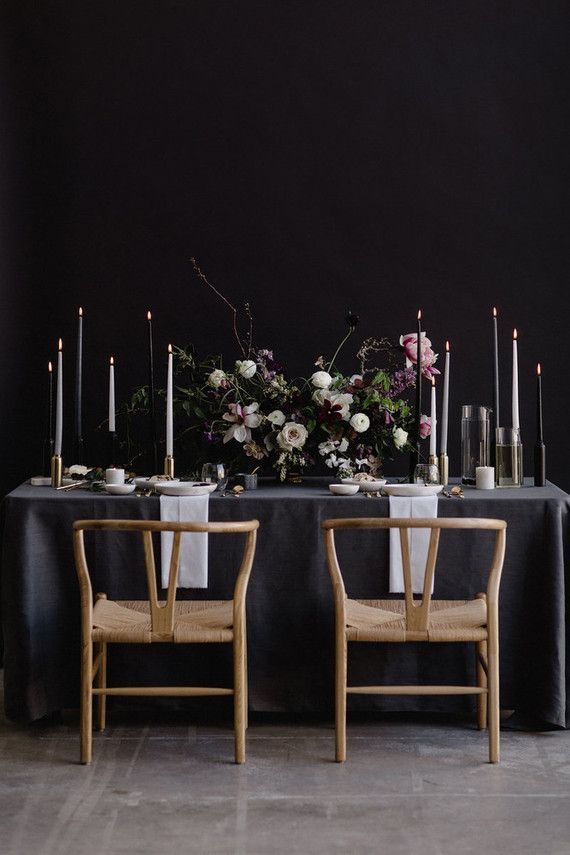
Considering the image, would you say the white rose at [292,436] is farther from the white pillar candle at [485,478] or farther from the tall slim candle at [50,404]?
the tall slim candle at [50,404]

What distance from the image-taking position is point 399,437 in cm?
334

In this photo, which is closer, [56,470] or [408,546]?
[408,546]

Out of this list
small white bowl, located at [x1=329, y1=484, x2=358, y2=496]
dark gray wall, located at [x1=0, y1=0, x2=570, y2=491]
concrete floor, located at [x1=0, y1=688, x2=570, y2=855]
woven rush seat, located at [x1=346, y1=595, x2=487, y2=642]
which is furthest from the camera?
dark gray wall, located at [x1=0, y1=0, x2=570, y2=491]

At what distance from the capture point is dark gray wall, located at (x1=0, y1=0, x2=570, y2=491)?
396 centimetres

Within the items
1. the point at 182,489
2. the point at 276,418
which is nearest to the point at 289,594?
the point at 182,489

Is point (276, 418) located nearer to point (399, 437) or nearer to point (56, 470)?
point (399, 437)

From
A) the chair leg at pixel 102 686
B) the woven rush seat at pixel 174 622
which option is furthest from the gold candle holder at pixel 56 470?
the chair leg at pixel 102 686

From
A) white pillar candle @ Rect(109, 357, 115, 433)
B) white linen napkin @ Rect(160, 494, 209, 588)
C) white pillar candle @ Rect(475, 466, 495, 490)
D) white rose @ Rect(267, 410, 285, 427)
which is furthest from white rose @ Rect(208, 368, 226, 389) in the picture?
white pillar candle @ Rect(475, 466, 495, 490)

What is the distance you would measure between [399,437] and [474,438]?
354 millimetres

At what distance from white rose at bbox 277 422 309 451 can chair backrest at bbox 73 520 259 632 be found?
0.54m

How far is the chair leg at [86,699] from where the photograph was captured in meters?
2.80

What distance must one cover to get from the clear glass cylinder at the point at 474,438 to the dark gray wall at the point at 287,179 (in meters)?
0.45

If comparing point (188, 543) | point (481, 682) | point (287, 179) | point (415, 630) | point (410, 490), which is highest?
point (287, 179)

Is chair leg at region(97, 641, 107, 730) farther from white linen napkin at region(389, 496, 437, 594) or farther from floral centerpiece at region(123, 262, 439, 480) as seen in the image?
white linen napkin at region(389, 496, 437, 594)
